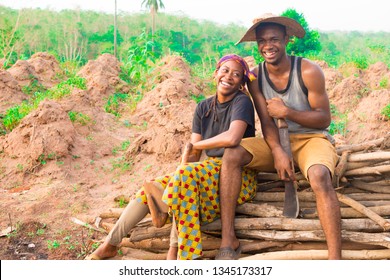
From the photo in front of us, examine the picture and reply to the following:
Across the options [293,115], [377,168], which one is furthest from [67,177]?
[377,168]

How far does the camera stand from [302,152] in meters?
3.39

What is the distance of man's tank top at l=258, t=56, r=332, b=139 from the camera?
135 inches

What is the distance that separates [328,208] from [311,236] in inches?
11.2

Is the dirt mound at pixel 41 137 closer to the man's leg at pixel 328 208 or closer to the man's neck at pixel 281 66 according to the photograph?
the man's neck at pixel 281 66

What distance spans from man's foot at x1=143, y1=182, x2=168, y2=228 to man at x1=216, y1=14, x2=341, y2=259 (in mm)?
408

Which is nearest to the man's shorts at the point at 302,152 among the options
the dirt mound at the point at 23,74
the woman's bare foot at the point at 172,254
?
the woman's bare foot at the point at 172,254

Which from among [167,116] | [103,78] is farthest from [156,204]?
[103,78]

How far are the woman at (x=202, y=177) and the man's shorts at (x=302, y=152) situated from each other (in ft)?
0.39

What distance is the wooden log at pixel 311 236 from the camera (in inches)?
120

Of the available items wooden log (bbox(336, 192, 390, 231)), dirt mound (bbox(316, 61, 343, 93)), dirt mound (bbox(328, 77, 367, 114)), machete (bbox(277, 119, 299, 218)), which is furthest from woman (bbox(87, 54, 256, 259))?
dirt mound (bbox(316, 61, 343, 93))

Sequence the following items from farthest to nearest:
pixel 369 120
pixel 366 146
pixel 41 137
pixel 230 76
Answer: pixel 369 120, pixel 41 137, pixel 366 146, pixel 230 76

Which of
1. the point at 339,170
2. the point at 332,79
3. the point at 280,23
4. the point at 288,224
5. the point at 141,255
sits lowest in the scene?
the point at 141,255

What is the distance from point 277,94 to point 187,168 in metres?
0.93

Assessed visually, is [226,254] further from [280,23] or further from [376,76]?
[376,76]
